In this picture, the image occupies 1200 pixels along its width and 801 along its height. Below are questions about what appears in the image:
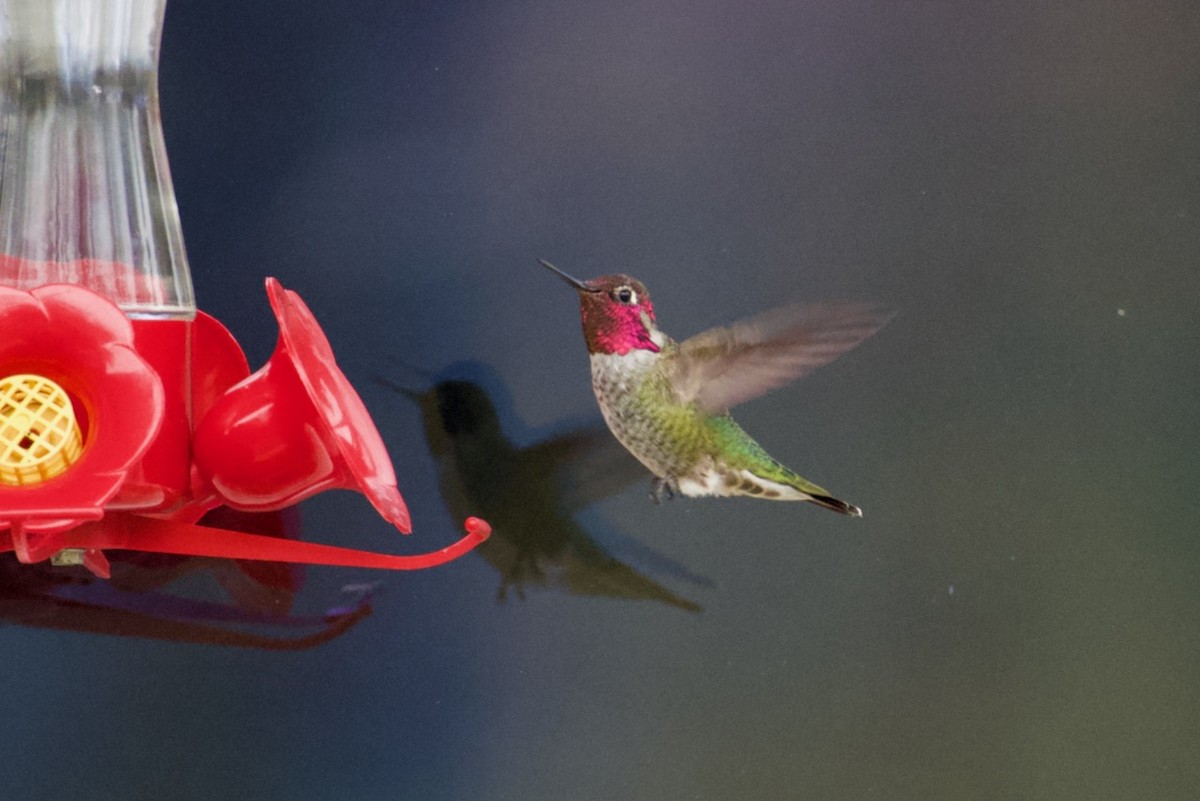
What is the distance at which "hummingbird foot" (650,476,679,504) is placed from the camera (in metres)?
1.61

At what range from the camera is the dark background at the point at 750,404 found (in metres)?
1.51

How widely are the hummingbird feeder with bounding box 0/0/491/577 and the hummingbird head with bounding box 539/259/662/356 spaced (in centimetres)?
37

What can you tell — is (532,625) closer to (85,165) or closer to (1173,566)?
(85,165)

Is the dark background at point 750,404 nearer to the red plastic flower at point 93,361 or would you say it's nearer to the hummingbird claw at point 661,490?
the hummingbird claw at point 661,490

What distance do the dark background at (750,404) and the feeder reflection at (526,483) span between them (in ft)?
0.08

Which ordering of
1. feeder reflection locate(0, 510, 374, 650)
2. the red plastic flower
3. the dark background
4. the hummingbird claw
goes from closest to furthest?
the red plastic flower
feeder reflection locate(0, 510, 374, 650)
the dark background
the hummingbird claw

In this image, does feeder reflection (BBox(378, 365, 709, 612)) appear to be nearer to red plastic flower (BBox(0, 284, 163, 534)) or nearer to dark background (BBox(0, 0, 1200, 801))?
dark background (BBox(0, 0, 1200, 801))

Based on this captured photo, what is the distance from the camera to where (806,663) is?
1.70m

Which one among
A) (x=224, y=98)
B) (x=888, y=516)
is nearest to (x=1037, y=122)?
(x=888, y=516)

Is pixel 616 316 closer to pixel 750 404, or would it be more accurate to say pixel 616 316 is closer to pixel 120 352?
pixel 750 404

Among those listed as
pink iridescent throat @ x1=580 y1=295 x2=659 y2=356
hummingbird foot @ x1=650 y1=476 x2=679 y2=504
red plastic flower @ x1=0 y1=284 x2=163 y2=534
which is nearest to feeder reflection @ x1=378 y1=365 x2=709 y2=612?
hummingbird foot @ x1=650 y1=476 x2=679 y2=504

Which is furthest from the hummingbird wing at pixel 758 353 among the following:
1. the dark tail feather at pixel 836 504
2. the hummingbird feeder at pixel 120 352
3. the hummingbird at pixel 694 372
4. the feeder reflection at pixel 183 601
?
the feeder reflection at pixel 183 601

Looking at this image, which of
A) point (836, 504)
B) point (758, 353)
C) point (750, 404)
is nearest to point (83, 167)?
point (758, 353)

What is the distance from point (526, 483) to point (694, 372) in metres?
0.27
